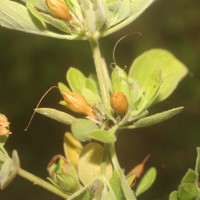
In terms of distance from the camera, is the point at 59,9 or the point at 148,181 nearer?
the point at 59,9

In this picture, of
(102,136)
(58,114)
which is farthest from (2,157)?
(102,136)

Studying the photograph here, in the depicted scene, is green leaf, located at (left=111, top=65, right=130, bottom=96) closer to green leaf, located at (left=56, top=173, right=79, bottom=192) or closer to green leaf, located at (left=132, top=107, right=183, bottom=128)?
green leaf, located at (left=132, top=107, right=183, bottom=128)

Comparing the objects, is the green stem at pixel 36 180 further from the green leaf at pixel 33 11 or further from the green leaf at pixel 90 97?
the green leaf at pixel 33 11

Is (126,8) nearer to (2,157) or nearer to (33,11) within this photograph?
(33,11)

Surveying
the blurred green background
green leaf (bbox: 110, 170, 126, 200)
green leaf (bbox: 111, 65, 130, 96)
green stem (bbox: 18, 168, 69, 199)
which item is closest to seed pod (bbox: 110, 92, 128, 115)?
green leaf (bbox: 111, 65, 130, 96)

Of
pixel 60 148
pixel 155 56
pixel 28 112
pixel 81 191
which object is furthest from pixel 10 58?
pixel 81 191

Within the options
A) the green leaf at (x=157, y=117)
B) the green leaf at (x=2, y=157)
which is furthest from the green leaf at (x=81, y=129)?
the green leaf at (x=2, y=157)

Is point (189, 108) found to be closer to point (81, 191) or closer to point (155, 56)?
point (155, 56)

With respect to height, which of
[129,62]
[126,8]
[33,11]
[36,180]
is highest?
[33,11]
